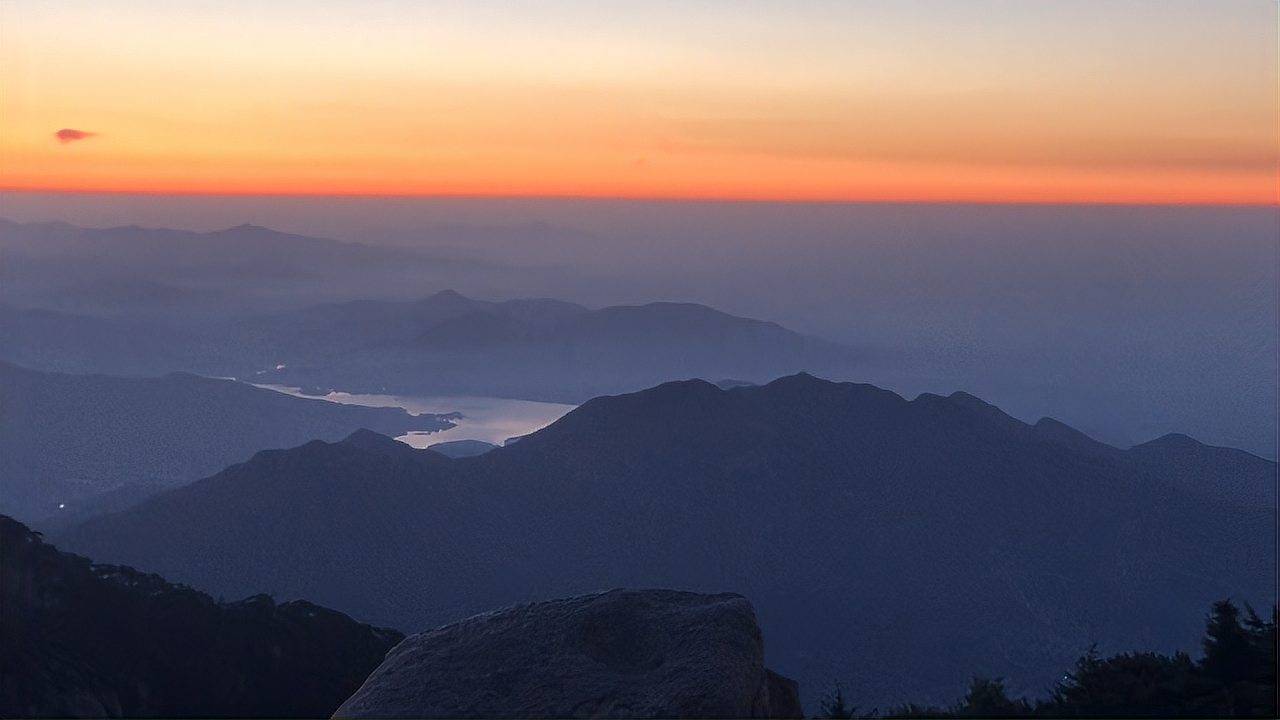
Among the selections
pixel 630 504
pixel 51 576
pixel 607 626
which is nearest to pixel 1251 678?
pixel 607 626

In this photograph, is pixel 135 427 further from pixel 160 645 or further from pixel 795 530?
pixel 160 645

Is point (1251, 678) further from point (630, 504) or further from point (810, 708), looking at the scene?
point (630, 504)

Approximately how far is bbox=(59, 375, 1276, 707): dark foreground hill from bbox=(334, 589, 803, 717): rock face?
150ft

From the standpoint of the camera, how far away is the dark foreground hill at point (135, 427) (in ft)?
484

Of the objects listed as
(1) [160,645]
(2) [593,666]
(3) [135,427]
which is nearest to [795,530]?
(1) [160,645]

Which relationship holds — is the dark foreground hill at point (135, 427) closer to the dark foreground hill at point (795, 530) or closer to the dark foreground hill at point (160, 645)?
the dark foreground hill at point (795, 530)

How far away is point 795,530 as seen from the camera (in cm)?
7938

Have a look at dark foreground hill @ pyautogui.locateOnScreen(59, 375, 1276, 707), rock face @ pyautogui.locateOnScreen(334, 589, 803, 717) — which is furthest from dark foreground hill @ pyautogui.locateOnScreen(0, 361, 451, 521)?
rock face @ pyautogui.locateOnScreen(334, 589, 803, 717)

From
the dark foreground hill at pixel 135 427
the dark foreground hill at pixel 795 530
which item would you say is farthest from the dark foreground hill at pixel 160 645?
the dark foreground hill at pixel 135 427

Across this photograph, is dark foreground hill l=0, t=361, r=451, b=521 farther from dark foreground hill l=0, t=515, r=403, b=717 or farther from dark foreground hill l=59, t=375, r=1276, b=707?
dark foreground hill l=0, t=515, r=403, b=717

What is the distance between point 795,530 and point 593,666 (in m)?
65.7

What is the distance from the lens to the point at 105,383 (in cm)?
18388

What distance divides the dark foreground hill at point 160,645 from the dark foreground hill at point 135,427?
10925 centimetres

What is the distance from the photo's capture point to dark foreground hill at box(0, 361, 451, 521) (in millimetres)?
147625
